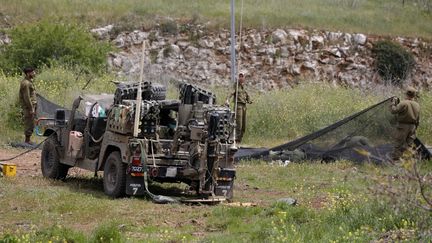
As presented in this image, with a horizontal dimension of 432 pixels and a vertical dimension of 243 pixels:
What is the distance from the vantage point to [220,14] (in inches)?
1905

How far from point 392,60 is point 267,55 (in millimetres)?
6708

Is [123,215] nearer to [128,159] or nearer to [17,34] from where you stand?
[128,159]

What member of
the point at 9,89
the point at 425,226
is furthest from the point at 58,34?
the point at 425,226

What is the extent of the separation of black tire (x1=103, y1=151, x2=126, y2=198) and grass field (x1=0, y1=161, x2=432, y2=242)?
21cm

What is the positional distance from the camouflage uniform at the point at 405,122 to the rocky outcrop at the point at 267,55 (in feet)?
84.6

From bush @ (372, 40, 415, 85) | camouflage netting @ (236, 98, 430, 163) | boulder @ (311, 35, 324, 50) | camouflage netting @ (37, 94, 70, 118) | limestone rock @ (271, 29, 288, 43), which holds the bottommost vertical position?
bush @ (372, 40, 415, 85)

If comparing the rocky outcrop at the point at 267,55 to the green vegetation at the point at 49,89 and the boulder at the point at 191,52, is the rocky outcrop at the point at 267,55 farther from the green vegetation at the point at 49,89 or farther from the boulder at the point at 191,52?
the green vegetation at the point at 49,89

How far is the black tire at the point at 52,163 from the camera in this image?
632 inches

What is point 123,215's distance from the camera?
12.5 metres

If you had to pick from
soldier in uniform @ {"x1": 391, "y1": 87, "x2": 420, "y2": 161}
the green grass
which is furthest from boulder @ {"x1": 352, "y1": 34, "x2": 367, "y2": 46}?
soldier in uniform @ {"x1": 391, "y1": 87, "x2": 420, "y2": 161}

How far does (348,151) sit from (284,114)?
25.0ft

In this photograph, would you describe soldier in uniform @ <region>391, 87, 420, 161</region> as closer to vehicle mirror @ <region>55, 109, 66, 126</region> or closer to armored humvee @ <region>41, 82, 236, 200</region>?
armored humvee @ <region>41, 82, 236, 200</region>

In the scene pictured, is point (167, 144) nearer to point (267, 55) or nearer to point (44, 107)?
point (44, 107)

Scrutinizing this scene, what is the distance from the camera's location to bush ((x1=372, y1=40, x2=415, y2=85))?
4731 cm
